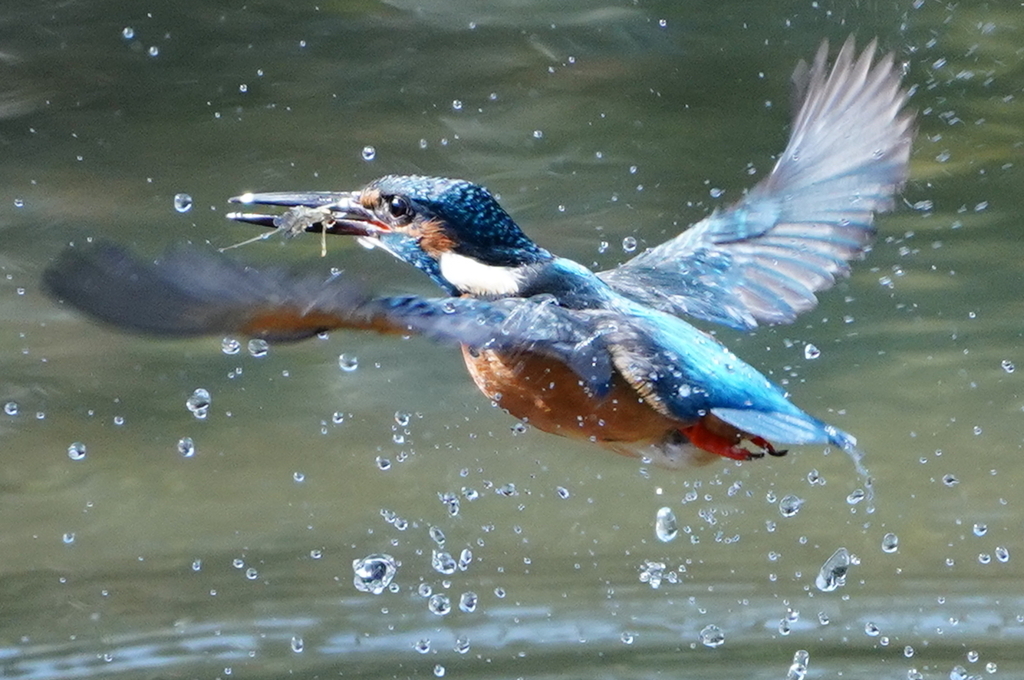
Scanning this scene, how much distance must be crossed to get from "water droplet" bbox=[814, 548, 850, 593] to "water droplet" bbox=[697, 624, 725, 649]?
0.75ft

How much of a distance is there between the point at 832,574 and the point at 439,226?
1.07 meters

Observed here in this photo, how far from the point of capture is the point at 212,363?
306cm

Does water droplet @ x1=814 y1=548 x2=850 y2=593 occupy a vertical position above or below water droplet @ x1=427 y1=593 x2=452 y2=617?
above

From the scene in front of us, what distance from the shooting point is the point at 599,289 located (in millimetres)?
1747

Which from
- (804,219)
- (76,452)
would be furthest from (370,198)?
(76,452)

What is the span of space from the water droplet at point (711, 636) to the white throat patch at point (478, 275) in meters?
0.81

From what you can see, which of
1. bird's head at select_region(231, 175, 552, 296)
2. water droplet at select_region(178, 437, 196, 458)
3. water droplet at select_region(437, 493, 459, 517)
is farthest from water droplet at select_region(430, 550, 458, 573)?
bird's head at select_region(231, 175, 552, 296)

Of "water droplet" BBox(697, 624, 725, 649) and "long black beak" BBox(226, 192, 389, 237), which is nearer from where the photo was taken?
"long black beak" BBox(226, 192, 389, 237)

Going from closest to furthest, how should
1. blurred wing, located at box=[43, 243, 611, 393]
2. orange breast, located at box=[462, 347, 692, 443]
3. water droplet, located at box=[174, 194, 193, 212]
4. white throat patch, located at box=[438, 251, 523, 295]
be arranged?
1. blurred wing, located at box=[43, 243, 611, 393]
2. orange breast, located at box=[462, 347, 692, 443]
3. white throat patch, located at box=[438, 251, 523, 295]
4. water droplet, located at box=[174, 194, 193, 212]

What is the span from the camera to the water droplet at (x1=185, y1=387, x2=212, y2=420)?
9.48 feet

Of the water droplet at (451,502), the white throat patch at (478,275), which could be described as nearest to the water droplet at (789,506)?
the water droplet at (451,502)

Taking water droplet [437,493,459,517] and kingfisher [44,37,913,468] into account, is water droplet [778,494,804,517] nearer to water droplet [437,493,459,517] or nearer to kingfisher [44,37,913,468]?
water droplet [437,493,459,517]

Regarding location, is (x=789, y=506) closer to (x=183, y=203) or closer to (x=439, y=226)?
(x=439, y=226)

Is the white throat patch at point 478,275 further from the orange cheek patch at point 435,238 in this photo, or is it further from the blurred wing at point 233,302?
the blurred wing at point 233,302
